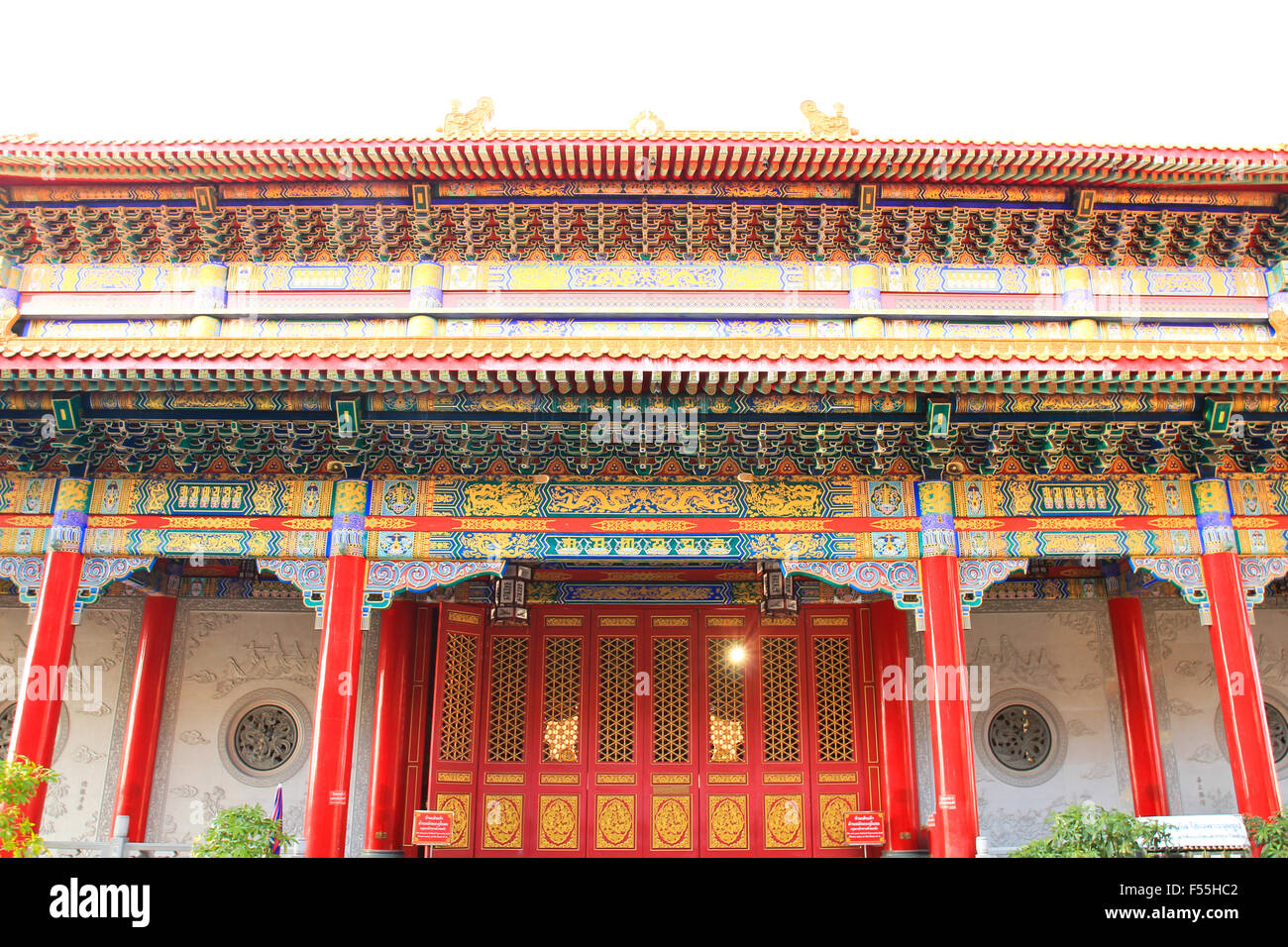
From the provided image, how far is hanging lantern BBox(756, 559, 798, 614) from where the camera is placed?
934 cm

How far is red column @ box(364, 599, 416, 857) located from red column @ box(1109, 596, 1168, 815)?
7.74m

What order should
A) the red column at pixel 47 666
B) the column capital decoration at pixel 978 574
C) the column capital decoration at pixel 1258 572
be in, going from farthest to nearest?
the column capital decoration at pixel 1258 572, the column capital decoration at pixel 978 574, the red column at pixel 47 666

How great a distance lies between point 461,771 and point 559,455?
3.92 meters

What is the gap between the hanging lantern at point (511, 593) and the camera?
9.27m

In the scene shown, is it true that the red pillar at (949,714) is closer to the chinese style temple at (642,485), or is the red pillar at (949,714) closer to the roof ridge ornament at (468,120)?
the chinese style temple at (642,485)

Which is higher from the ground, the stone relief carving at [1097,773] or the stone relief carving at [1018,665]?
the stone relief carving at [1018,665]

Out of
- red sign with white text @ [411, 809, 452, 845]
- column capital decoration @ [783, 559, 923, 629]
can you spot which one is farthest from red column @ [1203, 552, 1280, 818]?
red sign with white text @ [411, 809, 452, 845]

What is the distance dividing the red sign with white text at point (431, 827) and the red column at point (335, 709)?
1.35 meters

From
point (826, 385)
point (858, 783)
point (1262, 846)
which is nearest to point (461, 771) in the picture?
point (858, 783)

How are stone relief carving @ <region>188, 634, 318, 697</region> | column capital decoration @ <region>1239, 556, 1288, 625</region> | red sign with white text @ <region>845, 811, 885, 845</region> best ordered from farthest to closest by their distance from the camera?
1. stone relief carving @ <region>188, 634, 318, 697</region>
2. red sign with white text @ <region>845, 811, 885, 845</region>
3. column capital decoration @ <region>1239, 556, 1288, 625</region>

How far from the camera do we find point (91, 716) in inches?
393
